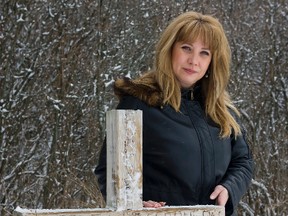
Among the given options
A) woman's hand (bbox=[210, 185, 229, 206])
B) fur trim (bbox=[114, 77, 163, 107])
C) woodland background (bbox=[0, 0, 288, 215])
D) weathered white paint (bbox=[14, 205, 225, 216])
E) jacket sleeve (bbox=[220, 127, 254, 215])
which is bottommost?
weathered white paint (bbox=[14, 205, 225, 216])

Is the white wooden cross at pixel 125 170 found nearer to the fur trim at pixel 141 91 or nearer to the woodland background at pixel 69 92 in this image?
the fur trim at pixel 141 91

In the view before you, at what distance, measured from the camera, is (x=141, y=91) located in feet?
9.11

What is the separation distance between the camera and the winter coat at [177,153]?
2703 millimetres

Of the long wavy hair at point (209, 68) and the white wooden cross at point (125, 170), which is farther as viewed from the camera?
the long wavy hair at point (209, 68)

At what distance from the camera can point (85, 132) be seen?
32.3 feet

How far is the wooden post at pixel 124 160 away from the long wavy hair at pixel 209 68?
0.45 meters

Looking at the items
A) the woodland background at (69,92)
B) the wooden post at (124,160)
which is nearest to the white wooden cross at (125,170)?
the wooden post at (124,160)

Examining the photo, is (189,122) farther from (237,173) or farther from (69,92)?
(69,92)

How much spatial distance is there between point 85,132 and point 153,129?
7.16 metres

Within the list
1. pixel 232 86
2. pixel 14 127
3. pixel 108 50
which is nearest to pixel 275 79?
pixel 232 86

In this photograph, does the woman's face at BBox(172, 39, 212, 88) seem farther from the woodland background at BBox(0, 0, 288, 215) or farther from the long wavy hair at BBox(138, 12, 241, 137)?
the woodland background at BBox(0, 0, 288, 215)

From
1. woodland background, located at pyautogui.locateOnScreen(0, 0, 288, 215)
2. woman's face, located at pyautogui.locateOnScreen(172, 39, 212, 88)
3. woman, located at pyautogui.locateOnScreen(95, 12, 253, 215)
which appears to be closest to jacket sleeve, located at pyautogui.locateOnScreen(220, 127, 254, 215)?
woman, located at pyautogui.locateOnScreen(95, 12, 253, 215)

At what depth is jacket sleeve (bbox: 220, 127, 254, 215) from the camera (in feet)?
9.18

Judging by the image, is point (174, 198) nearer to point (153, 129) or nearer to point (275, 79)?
point (153, 129)
